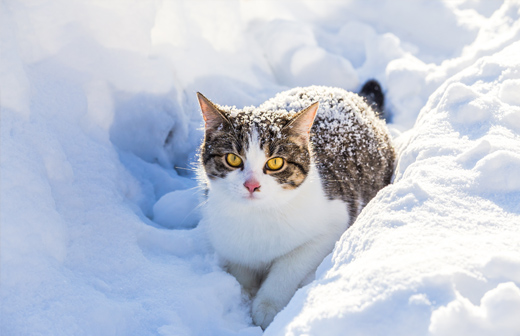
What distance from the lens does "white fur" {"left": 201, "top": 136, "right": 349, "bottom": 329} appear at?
6.03 feet

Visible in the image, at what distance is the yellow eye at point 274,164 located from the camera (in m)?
1.85

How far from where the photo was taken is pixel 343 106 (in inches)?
97.4

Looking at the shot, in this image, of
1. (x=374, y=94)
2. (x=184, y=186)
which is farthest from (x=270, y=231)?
(x=374, y=94)

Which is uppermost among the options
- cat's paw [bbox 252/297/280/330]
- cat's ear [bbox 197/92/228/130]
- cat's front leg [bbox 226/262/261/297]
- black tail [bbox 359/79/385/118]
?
cat's ear [bbox 197/92/228/130]

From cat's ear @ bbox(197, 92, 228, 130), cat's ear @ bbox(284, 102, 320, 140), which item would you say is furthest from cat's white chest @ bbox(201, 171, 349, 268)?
cat's ear @ bbox(197, 92, 228, 130)

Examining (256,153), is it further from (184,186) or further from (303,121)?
(184,186)

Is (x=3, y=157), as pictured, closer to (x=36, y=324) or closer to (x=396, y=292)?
(x=36, y=324)

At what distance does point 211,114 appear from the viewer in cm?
199

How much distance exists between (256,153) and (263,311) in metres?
0.69

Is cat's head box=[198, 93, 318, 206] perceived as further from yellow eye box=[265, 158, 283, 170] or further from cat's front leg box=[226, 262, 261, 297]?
cat's front leg box=[226, 262, 261, 297]

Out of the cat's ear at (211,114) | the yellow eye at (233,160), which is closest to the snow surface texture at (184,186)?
the yellow eye at (233,160)

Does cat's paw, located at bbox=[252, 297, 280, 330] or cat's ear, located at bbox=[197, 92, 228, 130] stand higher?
cat's ear, located at bbox=[197, 92, 228, 130]

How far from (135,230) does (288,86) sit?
7.39 feet

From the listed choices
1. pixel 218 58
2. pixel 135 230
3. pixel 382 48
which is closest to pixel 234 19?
pixel 218 58
